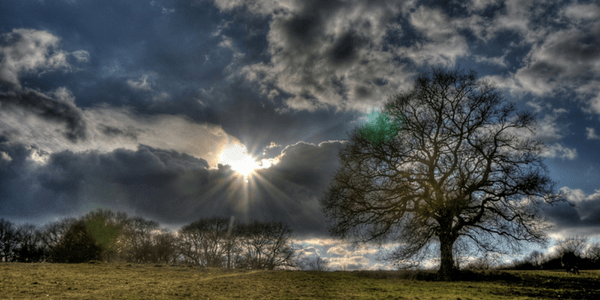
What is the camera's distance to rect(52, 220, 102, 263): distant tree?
1220 inches

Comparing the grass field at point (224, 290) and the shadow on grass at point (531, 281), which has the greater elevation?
the grass field at point (224, 290)

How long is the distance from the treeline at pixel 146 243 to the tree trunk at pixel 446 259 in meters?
26.5

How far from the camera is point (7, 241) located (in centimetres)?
5550

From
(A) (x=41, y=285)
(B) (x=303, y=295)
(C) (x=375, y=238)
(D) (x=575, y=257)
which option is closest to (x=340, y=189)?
(C) (x=375, y=238)

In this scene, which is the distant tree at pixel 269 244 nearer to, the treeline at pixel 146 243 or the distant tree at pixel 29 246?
the treeline at pixel 146 243

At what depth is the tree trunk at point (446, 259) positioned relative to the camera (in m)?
14.2

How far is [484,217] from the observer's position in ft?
50.5

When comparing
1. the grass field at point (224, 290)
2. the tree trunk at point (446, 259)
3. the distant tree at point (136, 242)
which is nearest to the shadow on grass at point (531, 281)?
the grass field at point (224, 290)

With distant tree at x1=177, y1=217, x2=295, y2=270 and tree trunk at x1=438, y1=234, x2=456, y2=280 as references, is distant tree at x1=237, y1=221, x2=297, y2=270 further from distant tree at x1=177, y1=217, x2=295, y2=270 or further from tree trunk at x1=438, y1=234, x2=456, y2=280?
tree trunk at x1=438, y1=234, x2=456, y2=280

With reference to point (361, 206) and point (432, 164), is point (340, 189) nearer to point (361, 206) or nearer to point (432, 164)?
point (361, 206)

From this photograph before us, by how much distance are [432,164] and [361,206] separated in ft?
14.0

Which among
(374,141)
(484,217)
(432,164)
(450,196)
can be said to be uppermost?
(374,141)

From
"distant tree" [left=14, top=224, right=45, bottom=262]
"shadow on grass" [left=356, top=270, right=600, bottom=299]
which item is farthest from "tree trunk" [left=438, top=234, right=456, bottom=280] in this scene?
"distant tree" [left=14, top=224, right=45, bottom=262]

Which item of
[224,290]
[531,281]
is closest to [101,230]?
[224,290]
